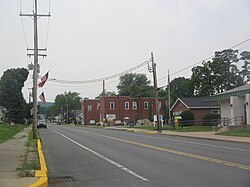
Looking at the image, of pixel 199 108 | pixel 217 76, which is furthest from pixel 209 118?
pixel 217 76

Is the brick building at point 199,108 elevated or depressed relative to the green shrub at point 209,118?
elevated

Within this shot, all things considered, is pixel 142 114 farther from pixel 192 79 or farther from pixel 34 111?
pixel 34 111

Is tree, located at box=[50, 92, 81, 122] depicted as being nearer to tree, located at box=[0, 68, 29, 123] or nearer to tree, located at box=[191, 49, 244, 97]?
tree, located at box=[0, 68, 29, 123]

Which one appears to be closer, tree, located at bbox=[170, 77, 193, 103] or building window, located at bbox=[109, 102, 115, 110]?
building window, located at bbox=[109, 102, 115, 110]

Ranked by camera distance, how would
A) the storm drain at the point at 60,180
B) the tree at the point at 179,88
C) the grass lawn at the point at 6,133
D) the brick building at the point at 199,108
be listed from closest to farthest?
the storm drain at the point at 60,180 < the grass lawn at the point at 6,133 < the brick building at the point at 199,108 < the tree at the point at 179,88

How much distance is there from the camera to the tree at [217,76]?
7100cm

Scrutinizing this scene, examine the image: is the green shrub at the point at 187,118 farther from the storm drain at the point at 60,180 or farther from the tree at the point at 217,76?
the storm drain at the point at 60,180

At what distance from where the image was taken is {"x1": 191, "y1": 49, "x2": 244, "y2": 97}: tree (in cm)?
7100

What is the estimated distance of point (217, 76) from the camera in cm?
7200

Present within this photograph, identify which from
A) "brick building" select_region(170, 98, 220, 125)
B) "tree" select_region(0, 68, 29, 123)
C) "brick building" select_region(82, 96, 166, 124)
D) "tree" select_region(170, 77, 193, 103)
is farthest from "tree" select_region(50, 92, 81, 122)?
"brick building" select_region(170, 98, 220, 125)

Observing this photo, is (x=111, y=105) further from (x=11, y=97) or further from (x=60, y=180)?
(x=60, y=180)

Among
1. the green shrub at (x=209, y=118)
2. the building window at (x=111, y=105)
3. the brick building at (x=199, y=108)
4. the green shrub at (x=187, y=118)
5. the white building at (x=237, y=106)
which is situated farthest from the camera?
the building window at (x=111, y=105)

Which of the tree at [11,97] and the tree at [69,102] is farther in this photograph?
the tree at [69,102]

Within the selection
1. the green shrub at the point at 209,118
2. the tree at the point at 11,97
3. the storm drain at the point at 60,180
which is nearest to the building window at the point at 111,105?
the tree at the point at 11,97
